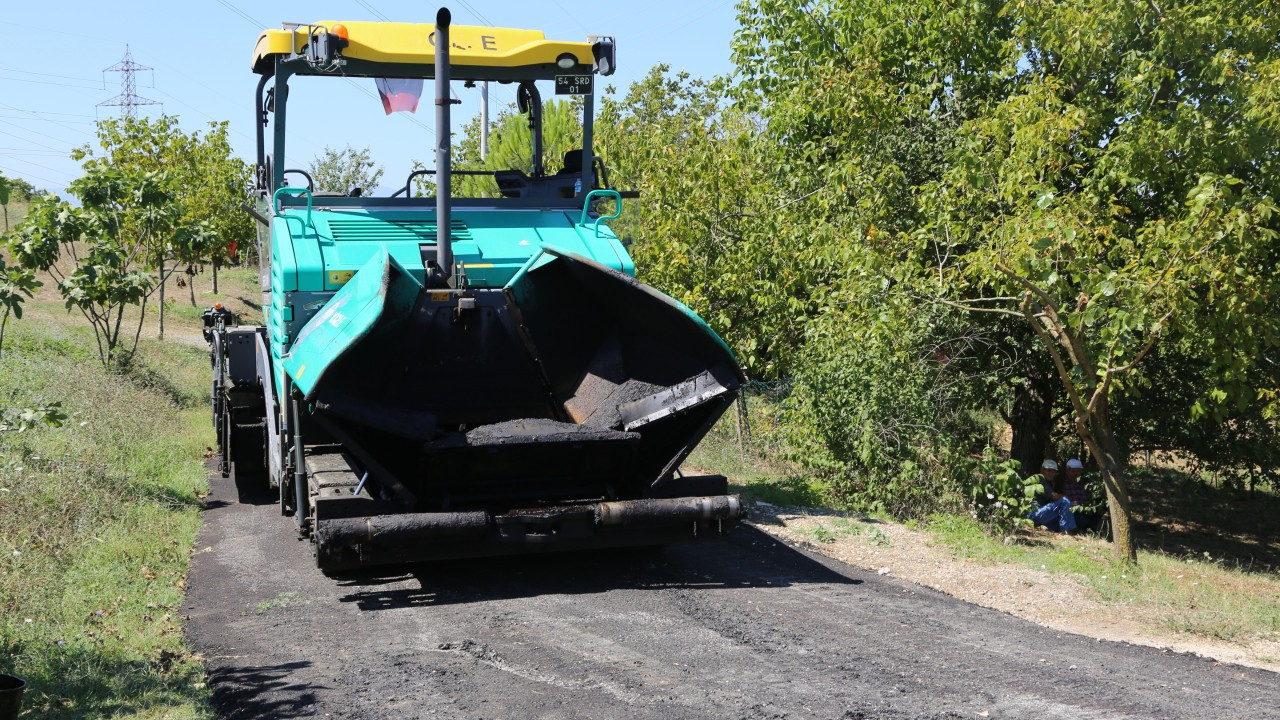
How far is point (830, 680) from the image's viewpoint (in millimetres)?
4879

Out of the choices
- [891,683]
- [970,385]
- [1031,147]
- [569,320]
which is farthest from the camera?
[970,385]

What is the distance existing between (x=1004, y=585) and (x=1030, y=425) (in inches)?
304

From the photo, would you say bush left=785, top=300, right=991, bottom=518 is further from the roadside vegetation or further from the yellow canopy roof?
the yellow canopy roof

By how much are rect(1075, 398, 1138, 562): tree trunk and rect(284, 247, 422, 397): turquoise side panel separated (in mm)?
5459

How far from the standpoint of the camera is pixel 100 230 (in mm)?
14547

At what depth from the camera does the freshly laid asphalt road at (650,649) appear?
4.62m

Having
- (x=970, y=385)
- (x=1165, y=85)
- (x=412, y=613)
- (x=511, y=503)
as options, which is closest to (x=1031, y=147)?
(x=1165, y=85)

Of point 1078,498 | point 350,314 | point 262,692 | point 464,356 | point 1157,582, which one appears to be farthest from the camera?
point 1078,498

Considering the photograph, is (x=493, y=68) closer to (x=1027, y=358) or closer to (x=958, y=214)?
(x=958, y=214)

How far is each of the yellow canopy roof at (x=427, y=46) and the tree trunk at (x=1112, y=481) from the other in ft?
15.9

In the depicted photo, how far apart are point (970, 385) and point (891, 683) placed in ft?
25.5

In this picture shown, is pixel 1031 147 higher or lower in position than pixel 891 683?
higher

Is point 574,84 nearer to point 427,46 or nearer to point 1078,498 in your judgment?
point 427,46

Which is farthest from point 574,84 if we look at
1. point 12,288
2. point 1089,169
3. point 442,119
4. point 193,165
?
point 193,165
